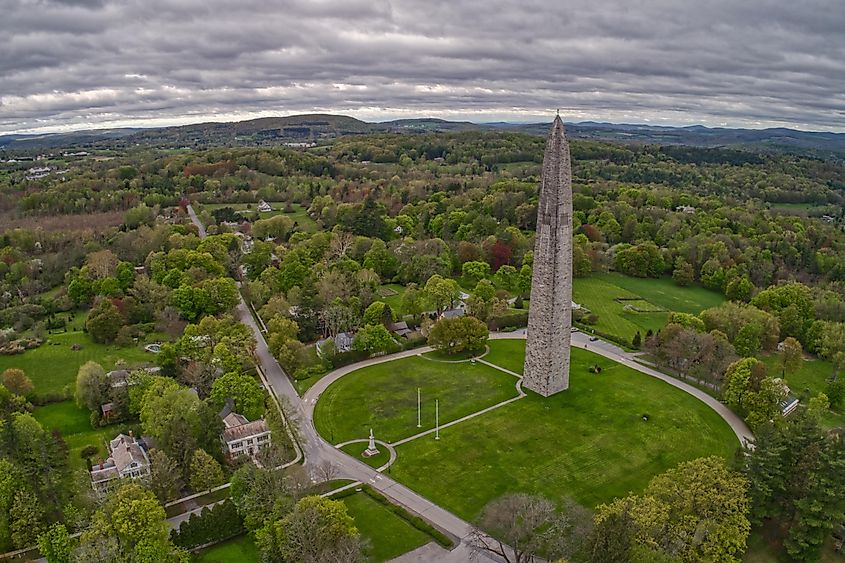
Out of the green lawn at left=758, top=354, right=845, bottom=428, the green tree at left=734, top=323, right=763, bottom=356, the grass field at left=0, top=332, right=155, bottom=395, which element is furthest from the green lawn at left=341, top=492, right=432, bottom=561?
the green tree at left=734, top=323, right=763, bottom=356

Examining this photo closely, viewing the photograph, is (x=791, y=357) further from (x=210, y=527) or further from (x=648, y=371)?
(x=210, y=527)

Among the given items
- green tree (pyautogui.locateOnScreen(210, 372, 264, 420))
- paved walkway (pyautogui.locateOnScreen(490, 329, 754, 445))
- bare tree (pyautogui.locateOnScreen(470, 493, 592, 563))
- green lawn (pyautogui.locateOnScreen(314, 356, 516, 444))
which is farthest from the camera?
paved walkway (pyautogui.locateOnScreen(490, 329, 754, 445))

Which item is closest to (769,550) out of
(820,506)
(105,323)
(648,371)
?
(820,506)

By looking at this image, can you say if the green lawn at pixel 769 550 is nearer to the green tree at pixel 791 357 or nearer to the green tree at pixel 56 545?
the green tree at pixel 791 357

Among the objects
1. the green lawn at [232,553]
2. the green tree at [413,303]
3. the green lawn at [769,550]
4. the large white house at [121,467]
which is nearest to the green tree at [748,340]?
the green lawn at [769,550]

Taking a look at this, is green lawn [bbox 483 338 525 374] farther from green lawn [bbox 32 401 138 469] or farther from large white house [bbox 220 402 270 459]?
green lawn [bbox 32 401 138 469]

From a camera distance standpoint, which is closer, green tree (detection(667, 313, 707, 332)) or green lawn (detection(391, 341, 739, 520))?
green lawn (detection(391, 341, 739, 520))
